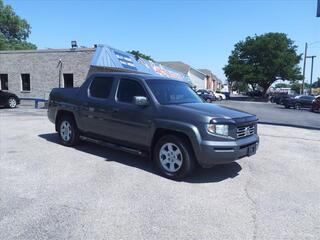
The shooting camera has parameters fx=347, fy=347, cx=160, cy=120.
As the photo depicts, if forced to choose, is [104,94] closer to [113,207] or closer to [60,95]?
[60,95]

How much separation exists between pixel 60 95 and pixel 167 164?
3922 mm

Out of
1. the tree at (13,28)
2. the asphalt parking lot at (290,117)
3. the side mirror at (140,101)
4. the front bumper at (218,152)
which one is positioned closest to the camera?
→ the front bumper at (218,152)

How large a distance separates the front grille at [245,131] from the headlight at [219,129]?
1.09 ft

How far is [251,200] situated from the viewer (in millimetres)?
5242

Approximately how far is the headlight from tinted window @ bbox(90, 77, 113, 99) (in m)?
2.65

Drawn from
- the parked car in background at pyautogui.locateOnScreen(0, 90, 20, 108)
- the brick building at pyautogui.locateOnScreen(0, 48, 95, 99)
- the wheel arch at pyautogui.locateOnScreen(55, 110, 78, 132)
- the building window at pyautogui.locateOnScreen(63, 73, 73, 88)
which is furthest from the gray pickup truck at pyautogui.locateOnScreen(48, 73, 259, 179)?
the building window at pyautogui.locateOnScreen(63, 73, 73, 88)

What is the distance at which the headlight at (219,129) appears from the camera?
5778 millimetres

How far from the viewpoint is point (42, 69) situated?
87.3 ft

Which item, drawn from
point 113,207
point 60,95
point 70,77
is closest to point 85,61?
point 70,77

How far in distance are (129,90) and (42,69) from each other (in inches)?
848

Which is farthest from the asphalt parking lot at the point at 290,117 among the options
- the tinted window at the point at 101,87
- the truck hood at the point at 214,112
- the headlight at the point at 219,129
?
the headlight at the point at 219,129

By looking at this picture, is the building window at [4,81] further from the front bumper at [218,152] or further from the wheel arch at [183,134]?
the front bumper at [218,152]

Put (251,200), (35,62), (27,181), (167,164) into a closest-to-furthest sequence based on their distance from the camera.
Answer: (251,200)
(27,181)
(167,164)
(35,62)

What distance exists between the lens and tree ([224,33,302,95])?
209 ft
